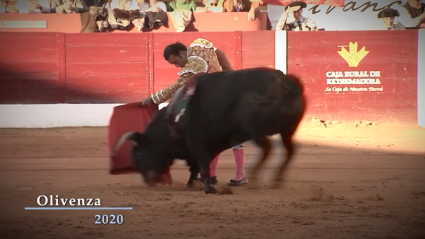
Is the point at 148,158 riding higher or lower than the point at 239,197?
higher

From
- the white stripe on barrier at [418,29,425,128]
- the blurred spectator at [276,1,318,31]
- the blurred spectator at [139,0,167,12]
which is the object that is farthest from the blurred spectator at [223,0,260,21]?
the white stripe on barrier at [418,29,425,128]

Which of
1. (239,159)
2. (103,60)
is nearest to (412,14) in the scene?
(103,60)

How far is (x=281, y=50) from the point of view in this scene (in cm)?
842

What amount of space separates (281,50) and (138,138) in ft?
16.5

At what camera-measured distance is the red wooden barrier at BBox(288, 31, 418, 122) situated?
324 inches

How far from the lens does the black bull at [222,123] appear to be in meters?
3.24

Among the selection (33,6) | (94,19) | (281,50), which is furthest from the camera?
(33,6)

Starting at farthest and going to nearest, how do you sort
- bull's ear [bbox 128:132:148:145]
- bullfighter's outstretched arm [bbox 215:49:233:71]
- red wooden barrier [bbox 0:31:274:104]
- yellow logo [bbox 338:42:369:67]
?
red wooden barrier [bbox 0:31:274:104], yellow logo [bbox 338:42:369:67], bullfighter's outstretched arm [bbox 215:49:233:71], bull's ear [bbox 128:132:148:145]

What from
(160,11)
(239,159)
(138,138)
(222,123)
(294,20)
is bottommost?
(239,159)

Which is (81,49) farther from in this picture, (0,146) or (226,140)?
(226,140)

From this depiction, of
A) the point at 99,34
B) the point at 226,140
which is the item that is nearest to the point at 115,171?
the point at 226,140

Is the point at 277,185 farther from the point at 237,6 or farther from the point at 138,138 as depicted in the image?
the point at 237,6

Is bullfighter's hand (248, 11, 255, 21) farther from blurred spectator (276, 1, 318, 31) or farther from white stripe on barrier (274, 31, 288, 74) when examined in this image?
white stripe on barrier (274, 31, 288, 74)

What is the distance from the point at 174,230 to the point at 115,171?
1.34 m
